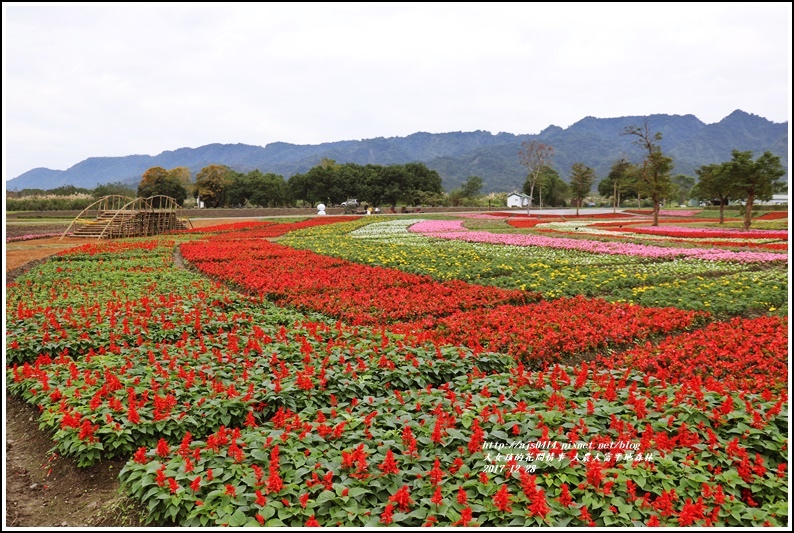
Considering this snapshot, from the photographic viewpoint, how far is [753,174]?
26.1 metres

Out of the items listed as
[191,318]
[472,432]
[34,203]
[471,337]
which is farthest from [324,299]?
[34,203]

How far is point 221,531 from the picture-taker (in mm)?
2783

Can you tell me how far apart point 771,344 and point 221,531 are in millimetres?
6563

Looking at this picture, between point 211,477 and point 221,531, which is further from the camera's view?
point 211,477

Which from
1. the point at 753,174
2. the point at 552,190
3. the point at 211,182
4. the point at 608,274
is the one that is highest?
the point at 211,182

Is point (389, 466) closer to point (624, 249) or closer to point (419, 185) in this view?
point (624, 249)

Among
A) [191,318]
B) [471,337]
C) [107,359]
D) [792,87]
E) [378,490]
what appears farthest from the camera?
[191,318]

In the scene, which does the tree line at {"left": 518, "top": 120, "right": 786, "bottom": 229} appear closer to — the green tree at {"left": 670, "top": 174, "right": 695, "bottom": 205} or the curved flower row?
the curved flower row

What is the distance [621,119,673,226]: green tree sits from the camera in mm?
33062

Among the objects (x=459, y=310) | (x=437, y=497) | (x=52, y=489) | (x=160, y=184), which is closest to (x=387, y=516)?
(x=437, y=497)

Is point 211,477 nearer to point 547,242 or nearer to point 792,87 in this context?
point 792,87

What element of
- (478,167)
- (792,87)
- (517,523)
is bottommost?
(517,523)

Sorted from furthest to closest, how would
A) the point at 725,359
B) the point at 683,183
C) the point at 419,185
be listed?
the point at 683,183, the point at 419,185, the point at 725,359

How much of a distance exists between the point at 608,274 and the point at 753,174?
19.5m
